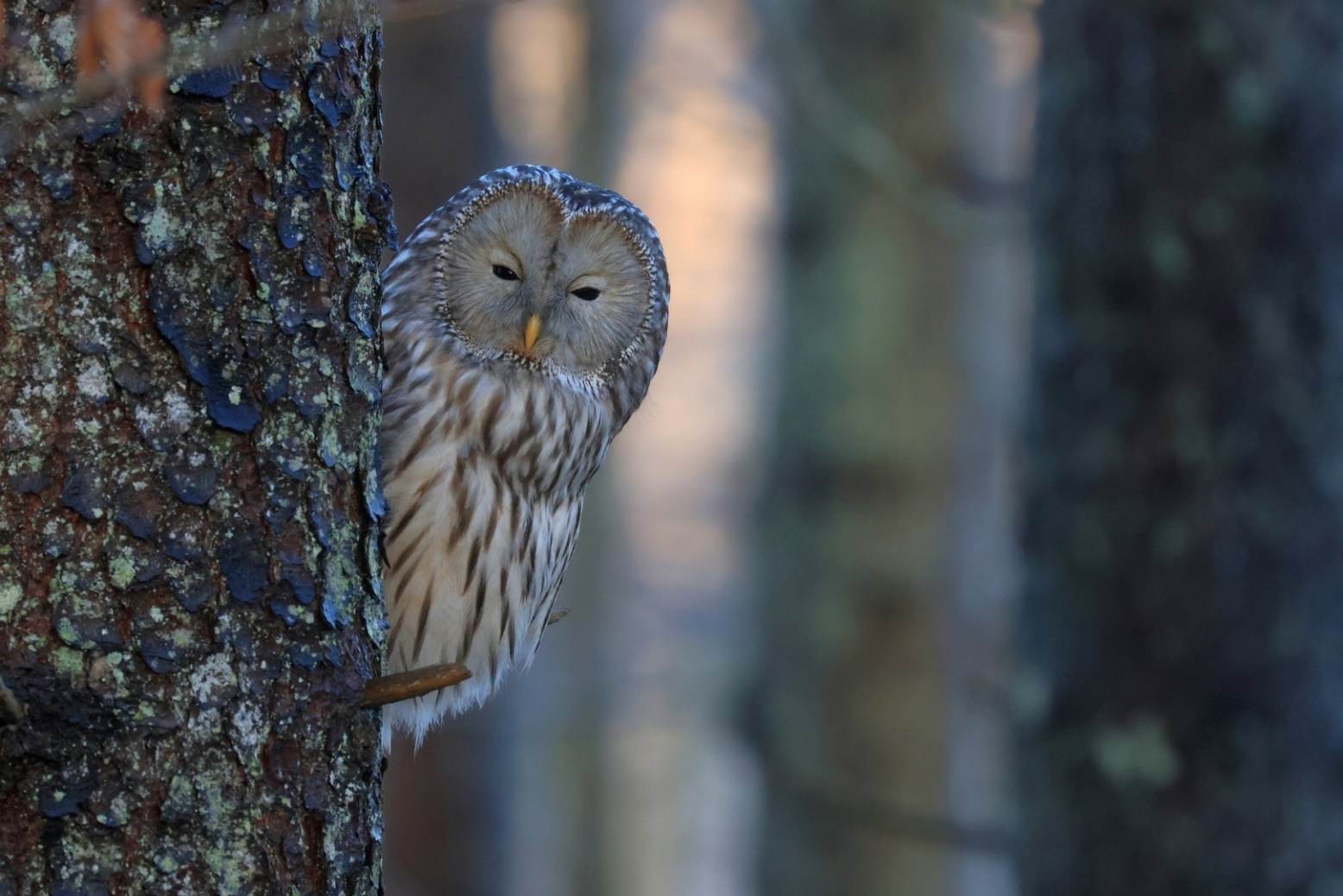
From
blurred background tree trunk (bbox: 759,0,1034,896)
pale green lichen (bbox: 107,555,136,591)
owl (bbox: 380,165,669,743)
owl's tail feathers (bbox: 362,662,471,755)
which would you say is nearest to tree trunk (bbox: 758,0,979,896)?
blurred background tree trunk (bbox: 759,0,1034,896)

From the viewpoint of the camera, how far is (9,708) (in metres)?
1.58

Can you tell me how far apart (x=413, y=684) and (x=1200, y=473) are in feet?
7.43

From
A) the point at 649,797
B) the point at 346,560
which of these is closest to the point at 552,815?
the point at 649,797

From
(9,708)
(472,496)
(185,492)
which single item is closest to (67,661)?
(9,708)

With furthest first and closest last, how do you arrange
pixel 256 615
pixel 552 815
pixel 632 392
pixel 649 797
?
pixel 649 797 < pixel 552 815 < pixel 632 392 < pixel 256 615

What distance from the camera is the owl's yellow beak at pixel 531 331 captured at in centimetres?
305

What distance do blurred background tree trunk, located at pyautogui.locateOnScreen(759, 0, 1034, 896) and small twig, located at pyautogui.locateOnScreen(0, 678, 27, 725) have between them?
4490 mm

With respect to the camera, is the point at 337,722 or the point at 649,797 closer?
the point at 337,722

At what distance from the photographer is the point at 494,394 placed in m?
3.01

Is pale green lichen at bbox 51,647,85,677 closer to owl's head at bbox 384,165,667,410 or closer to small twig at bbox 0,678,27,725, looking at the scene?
small twig at bbox 0,678,27,725

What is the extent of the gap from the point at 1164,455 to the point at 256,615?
2366 millimetres

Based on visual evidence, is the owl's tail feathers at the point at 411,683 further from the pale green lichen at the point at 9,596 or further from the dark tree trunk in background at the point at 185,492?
the pale green lichen at the point at 9,596

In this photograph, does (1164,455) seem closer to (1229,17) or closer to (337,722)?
(1229,17)

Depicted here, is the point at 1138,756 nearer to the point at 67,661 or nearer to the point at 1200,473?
the point at 1200,473
